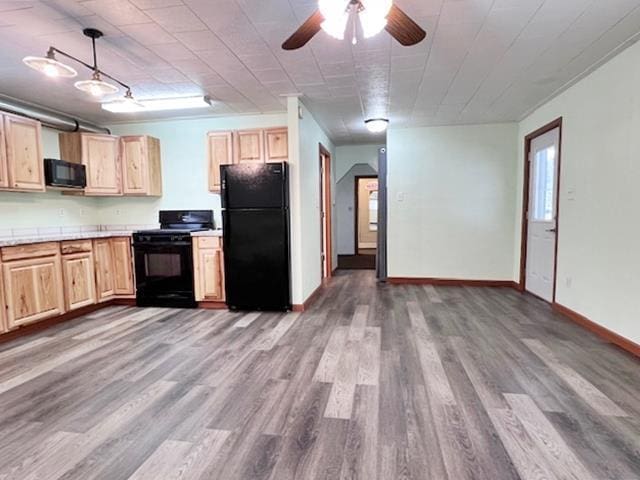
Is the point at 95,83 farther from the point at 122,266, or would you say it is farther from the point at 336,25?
the point at 122,266

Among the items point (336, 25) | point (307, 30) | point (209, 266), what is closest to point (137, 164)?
point (209, 266)

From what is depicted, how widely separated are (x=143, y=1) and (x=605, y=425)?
3.54 m

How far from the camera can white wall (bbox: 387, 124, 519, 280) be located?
512 cm

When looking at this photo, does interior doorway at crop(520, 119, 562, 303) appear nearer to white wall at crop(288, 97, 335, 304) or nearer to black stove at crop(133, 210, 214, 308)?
white wall at crop(288, 97, 335, 304)

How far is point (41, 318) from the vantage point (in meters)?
3.39

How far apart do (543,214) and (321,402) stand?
3.91 metres

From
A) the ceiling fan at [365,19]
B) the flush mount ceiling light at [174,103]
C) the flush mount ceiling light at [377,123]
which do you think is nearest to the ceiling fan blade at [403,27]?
the ceiling fan at [365,19]

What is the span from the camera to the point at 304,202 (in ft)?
13.6

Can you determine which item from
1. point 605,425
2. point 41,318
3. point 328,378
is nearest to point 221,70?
point 328,378

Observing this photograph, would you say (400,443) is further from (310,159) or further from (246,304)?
(310,159)

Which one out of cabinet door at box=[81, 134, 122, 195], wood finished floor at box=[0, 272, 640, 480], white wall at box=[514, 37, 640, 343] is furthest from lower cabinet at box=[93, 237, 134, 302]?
white wall at box=[514, 37, 640, 343]

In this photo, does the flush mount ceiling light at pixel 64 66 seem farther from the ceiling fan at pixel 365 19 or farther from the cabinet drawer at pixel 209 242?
the cabinet drawer at pixel 209 242

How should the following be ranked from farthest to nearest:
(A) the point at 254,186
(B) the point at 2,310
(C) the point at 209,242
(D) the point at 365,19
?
(C) the point at 209,242 → (A) the point at 254,186 → (B) the point at 2,310 → (D) the point at 365,19

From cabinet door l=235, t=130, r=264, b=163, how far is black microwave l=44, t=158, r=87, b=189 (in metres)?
1.86
